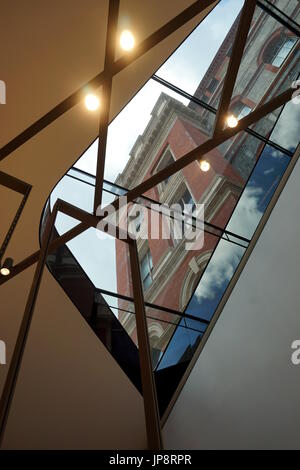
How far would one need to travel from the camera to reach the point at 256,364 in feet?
26.6

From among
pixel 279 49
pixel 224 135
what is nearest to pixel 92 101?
pixel 224 135

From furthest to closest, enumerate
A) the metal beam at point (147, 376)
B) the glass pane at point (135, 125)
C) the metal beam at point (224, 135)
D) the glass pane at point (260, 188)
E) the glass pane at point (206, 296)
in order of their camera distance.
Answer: the glass pane at point (206, 296) → the glass pane at point (260, 188) → the glass pane at point (135, 125) → the metal beam at point (224, 135) → the metal beam at point (147, 376)

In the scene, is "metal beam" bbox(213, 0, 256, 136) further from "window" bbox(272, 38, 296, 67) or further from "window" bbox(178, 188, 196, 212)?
"window" bbox(178, 188, 196, 212)

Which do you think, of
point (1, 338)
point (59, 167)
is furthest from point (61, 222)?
point (1, 338)

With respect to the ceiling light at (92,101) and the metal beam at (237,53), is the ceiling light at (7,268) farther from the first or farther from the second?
the metal beam at (237,53)

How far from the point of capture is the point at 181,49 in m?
7.67

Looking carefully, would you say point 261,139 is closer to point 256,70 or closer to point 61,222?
point 256,70

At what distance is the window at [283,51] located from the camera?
927 centimetres

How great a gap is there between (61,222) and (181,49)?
4121 mm

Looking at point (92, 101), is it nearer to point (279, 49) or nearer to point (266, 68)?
point (266, 68)

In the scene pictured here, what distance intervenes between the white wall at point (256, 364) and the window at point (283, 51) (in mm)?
2549

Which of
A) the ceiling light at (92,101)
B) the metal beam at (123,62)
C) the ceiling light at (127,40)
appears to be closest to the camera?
the metal beam at (123,62)

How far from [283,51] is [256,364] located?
6.90 meters

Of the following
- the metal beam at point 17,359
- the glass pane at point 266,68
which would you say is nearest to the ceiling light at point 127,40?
the metal beam at point 17,359
